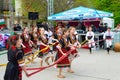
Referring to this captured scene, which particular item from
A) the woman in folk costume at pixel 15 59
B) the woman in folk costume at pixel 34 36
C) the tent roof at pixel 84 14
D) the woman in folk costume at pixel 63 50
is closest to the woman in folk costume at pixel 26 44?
the woman in folk costume at pixel 34 36

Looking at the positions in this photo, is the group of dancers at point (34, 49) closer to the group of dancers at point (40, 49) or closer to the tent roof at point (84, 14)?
the group of dancers at point (40, 49)

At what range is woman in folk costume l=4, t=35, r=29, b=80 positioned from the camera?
6.59 m

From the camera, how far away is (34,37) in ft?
46.3

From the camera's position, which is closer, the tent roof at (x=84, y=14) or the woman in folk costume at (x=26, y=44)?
the woman in folk costume at (x=26, y=44)

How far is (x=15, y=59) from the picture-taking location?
22.0 feet

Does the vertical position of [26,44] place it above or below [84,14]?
below

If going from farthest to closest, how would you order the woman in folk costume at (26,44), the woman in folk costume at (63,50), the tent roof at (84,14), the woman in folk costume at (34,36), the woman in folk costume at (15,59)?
the tent roof at (84,14) → the woman in folk costume at (34,36) → the woman in folk costume at (26,44) → the woman in folk costume at (63,50) → the woman in folk costume at (15,59)

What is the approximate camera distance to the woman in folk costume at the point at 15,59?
659 centimetres

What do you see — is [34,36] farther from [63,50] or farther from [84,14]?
[84,14]

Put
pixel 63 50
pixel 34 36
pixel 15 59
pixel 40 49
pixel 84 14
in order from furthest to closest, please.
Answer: pixel 84 14
pixel 34 36
pixel 40 49
pixel 63 50
pixel 15 59

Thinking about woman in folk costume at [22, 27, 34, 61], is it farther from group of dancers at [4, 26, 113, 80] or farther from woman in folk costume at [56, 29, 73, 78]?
woman in folk costume at [56, 29, 73, 78]

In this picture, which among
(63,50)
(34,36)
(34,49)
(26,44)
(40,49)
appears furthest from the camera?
(34,49)

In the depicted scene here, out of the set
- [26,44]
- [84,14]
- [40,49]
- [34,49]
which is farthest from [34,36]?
[84,14]

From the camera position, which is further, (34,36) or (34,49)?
(34,49)
